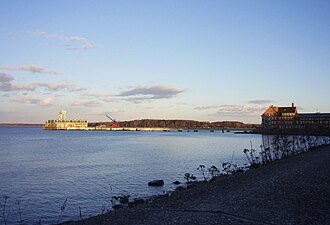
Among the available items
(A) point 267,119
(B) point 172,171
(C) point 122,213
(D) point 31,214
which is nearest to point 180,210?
(C) point 122,213

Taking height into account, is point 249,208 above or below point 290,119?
below

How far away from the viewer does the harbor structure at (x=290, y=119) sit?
13762 centimetres

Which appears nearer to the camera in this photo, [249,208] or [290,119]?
[249,208]

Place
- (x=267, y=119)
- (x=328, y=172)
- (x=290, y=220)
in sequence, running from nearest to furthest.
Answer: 1. (x=290, y=220)
2. (x=328, y=172)
3. (x=267, y=119)

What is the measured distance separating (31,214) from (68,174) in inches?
569

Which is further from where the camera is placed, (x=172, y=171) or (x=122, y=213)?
(x=172, y=171)

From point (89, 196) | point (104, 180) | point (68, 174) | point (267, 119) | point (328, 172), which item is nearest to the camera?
point (328, 172)

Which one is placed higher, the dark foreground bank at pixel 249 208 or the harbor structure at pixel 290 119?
the harbor structure at pixel 290 119

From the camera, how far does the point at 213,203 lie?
516 inches

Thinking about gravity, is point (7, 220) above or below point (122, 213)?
below

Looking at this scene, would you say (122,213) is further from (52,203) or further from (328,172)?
(328,172)

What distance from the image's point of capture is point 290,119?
14188 cm

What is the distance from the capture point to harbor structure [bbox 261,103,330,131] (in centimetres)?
13762

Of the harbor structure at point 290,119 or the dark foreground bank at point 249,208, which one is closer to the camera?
the dark foreground bank at point 249,208
